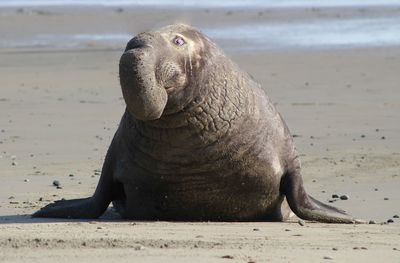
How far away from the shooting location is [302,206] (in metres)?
7.99

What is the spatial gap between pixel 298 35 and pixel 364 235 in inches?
680

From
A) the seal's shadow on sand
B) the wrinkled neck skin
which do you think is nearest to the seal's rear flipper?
the wrinkled neck skin

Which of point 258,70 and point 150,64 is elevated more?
point 150,64

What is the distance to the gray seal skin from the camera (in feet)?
24.6

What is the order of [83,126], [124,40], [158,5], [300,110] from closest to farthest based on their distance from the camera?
[83,126]
[300,110]
[124,40]
[158,5]

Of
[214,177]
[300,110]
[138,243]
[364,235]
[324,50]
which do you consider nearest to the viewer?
[138,243]

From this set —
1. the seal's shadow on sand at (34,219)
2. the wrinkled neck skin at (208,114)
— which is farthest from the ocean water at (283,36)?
the wrinkled neck skin at (208,114)

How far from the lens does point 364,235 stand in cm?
714

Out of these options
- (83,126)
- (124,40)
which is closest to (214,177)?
(83,126)

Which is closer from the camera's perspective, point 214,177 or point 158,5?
point 214,177

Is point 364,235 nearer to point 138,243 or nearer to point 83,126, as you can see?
point 138,243

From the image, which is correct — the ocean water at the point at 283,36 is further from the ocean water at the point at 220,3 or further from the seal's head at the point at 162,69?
the seal's head at the point at 162,69

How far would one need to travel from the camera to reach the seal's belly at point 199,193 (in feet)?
25.2

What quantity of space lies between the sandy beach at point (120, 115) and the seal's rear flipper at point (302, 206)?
152mm
